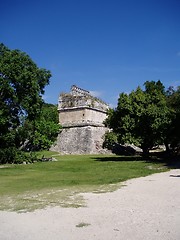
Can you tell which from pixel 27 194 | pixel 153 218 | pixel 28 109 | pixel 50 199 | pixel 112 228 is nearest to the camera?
pixel 112 228

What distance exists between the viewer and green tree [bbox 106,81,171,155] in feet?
91.5

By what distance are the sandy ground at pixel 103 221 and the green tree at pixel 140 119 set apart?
63.5ft

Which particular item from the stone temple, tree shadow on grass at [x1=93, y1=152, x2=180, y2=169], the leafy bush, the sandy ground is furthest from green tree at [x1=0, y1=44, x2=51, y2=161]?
the sandy ground

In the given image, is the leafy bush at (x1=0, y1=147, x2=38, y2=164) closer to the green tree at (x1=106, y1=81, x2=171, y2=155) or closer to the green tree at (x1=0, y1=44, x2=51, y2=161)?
the green tree at (x1=0, y1=44, x2=51, y2=161)

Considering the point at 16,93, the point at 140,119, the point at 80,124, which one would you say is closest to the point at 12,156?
the point at 16,93

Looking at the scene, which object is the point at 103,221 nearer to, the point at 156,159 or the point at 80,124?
the point at 156,159

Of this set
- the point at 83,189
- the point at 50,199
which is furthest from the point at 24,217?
the point at 83,189

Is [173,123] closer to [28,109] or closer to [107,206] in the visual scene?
[28,109]

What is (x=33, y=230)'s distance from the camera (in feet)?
19.7

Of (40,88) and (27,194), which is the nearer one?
(27,194)

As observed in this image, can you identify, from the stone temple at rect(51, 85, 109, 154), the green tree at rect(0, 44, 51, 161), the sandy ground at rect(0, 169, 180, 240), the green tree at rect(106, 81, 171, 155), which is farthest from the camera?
the stone temple at rect(51, 85, 109, 154)

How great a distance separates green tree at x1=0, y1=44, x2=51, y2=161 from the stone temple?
14.2 metres

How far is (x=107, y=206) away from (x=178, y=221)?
2.19 meters

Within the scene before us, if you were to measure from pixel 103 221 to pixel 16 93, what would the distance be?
2176cm
